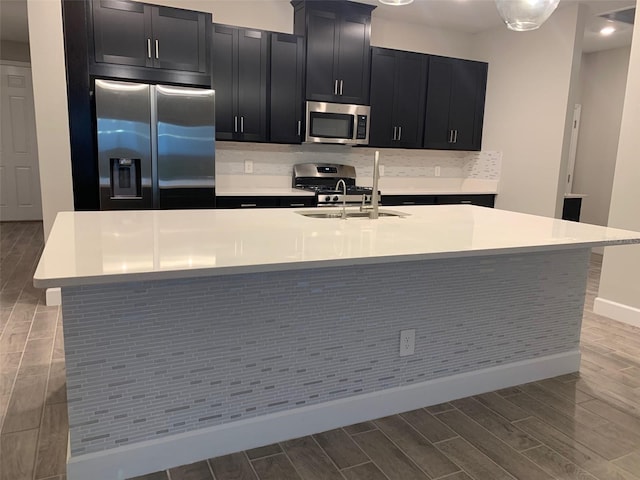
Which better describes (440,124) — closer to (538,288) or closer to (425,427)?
(538,288)

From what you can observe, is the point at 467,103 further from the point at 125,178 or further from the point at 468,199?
the point at 125,178

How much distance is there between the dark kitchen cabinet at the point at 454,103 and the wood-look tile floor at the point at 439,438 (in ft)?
10.1

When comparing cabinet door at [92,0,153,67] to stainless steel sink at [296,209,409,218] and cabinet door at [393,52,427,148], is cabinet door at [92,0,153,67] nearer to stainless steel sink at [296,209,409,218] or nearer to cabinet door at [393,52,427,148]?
stainless steel sink at [296,209,409,218]

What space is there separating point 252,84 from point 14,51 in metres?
4.91

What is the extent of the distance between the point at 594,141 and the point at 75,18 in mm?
6149

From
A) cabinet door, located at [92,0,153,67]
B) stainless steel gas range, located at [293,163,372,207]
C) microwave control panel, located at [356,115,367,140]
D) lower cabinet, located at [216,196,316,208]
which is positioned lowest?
lower cabinet, located at [216,196,316,208]

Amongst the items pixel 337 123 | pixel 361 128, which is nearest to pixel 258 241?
pixel 337 123

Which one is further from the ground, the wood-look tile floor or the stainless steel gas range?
the stainless steel gas range

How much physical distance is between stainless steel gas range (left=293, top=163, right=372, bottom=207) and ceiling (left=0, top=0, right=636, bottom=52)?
5.18ft

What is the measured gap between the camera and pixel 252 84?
169 inches

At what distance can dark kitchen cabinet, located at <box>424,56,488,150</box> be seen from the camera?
523 cm

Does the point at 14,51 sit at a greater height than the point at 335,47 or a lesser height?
greater

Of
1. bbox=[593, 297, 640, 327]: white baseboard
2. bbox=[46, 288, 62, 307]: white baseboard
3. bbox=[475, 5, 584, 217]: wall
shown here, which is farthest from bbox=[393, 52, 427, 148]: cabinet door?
bbox=[46, 288, 62, 307]: white baseboard

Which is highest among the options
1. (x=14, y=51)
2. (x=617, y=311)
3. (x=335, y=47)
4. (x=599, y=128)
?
(x=14, y=51)
